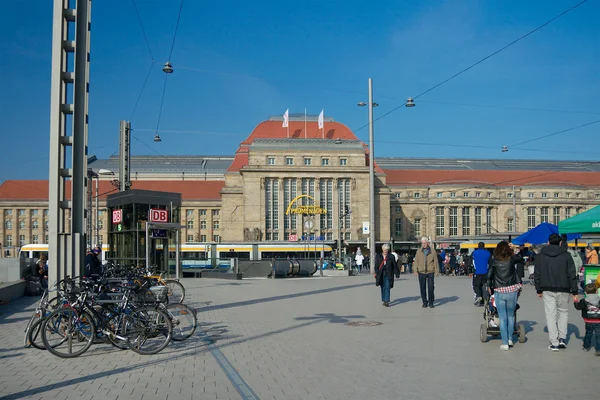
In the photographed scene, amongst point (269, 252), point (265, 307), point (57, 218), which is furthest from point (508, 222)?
point (57, 218)

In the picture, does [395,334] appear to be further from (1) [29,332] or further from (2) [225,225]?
(2) [225,225]

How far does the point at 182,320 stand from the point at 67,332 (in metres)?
2.06

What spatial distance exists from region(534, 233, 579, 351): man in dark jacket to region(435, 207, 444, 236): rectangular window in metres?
106

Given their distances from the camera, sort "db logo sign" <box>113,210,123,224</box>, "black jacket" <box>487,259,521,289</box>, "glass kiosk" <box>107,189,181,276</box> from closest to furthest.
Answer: "black jacket" <box>487,259,521,289</box>
"glass kiosk" <box>107,189,181,276</box>
"db logo sign" <box>113,210,123,224</box>

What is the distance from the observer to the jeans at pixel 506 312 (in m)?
10.2

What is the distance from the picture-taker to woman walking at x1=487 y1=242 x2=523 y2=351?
10266 mm

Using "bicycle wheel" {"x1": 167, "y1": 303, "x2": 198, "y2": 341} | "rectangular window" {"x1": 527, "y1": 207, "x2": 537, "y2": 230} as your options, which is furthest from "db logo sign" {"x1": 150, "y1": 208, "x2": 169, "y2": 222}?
"rectangular window" {"x1": 527, "y1": 207, "x2": 537, "y2": 230}

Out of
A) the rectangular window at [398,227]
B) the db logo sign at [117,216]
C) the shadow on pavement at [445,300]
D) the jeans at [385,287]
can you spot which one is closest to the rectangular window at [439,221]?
the rectangular window at [398,227]

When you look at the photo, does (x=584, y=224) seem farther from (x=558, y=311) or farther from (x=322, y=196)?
(x=322, y=196)

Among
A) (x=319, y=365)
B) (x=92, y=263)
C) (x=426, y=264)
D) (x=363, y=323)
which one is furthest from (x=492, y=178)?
(x=319, y=365)

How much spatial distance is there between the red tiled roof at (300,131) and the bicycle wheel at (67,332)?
99.7 m

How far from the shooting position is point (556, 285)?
33.2ft

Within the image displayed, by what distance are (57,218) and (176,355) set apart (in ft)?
11.5

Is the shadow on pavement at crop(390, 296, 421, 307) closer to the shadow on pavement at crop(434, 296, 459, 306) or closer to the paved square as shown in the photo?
the shadow on pavement at crop(434, 296, 459, 306)
